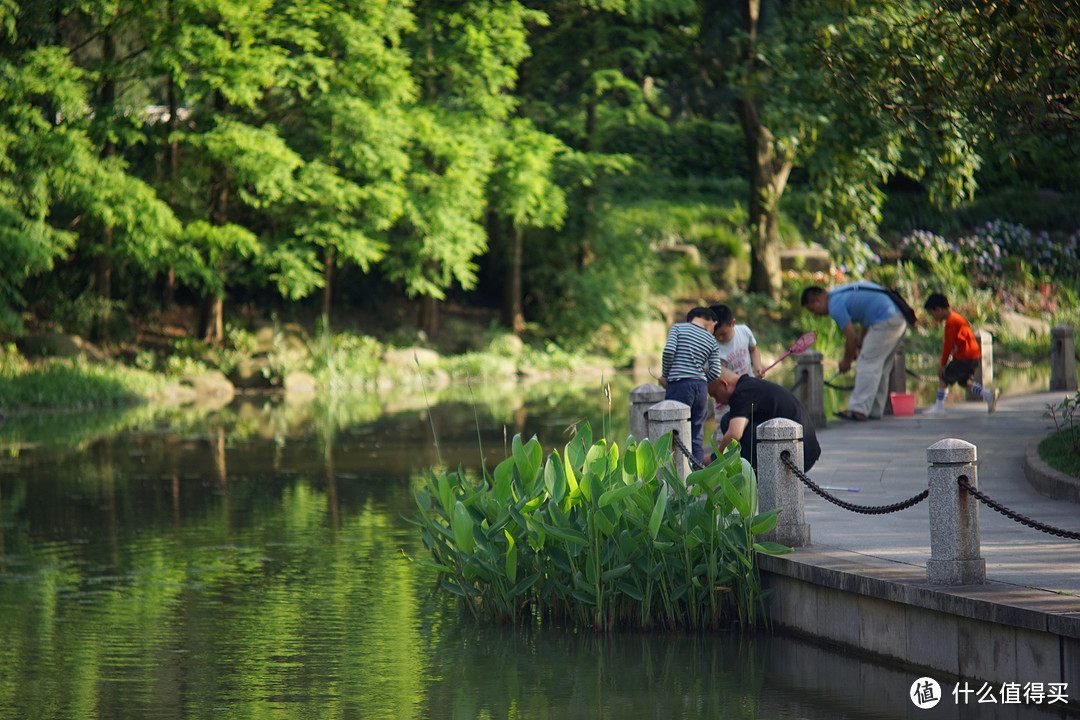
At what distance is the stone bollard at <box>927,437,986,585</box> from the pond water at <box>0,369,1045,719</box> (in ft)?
1.95

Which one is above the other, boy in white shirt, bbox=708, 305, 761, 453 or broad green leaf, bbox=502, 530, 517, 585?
boy in white shirt, bbox=708, 305, 761, 453

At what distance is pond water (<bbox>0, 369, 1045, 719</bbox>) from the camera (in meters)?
6.45

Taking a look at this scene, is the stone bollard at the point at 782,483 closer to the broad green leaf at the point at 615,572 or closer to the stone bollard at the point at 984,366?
the broad green leaf at the point at 615,572

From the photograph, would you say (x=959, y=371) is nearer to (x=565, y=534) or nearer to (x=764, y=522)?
(x=764, y=522)

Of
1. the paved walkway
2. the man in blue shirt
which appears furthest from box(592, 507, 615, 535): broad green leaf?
the man in blue shirt

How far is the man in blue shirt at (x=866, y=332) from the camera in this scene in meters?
14.6

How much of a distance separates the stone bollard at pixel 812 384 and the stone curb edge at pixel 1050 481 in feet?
13.2

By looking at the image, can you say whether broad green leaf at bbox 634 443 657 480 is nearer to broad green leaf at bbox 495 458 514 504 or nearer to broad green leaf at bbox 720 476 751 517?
broad green leaf at bbox 720 476 751 517

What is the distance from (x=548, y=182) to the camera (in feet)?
108

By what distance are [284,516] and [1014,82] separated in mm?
7323

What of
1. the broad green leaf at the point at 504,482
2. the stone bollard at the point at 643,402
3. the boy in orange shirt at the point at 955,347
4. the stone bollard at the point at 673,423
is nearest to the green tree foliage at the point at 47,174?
the boy in orange shirt at the point at 955,347

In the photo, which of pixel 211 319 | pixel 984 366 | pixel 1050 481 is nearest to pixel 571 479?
pixel 1050 481

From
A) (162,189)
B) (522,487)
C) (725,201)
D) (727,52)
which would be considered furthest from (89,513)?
(725,201)

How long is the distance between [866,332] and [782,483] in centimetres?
745
